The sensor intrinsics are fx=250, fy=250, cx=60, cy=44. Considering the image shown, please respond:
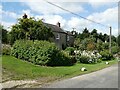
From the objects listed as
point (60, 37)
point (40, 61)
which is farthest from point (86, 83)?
point (60, 37)

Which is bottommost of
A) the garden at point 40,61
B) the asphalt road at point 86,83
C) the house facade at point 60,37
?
the asphalt road at point 86,83

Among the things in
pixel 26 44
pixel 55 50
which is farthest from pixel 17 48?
pixel 55 50

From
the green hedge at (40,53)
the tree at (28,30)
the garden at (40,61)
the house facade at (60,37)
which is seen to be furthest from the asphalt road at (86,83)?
the house facade at (60,37)

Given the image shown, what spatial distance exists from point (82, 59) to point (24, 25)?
38.0 feet

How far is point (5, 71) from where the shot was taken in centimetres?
1706

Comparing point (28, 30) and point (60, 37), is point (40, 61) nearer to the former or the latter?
point (28, 30)

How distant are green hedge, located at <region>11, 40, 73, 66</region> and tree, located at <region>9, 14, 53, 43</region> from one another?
10498 mm

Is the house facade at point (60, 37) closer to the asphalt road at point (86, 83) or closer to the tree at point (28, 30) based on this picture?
the tree at point (28, 30)

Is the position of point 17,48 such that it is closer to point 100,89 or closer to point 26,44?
point 26,44

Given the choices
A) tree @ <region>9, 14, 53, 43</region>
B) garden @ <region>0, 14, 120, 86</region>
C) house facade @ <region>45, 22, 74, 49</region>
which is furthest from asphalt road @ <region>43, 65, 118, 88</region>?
house facade @ <region>45, 22, 74, 49</region>

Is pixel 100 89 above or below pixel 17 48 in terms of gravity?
below

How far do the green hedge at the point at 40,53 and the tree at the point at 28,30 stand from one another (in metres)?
10.5

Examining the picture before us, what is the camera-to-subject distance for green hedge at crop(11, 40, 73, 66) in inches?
896

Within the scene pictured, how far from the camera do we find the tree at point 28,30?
3672 cm
